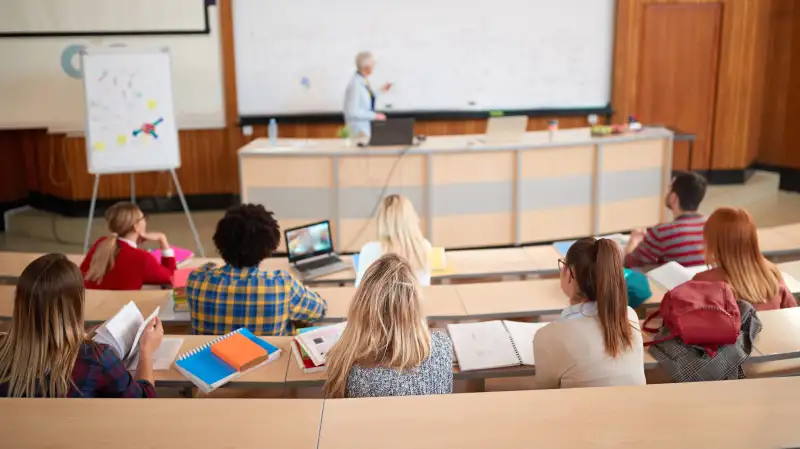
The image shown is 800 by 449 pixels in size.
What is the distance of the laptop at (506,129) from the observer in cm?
607

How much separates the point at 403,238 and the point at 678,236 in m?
1.50

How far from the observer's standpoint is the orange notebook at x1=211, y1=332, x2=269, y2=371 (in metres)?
2.49

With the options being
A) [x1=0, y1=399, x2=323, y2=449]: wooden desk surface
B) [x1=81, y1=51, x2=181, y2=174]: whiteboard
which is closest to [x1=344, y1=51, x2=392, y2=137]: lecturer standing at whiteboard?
[x1=81, y1=51, x2=181, y2=174]: whiteboard

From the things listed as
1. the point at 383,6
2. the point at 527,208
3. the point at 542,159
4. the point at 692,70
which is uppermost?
the point at 383,6

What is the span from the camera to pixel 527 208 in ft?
20.3

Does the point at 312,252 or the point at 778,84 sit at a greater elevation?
the point at 778,84

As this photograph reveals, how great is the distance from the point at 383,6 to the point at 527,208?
2.86 m

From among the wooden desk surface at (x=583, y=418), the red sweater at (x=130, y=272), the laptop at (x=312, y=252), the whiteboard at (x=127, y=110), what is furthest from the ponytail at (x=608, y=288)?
the whiteboard at (x=127, y=110)

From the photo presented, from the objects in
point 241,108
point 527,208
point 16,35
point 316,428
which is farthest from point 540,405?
point 16,35

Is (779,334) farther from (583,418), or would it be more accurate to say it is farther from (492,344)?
(583,418)

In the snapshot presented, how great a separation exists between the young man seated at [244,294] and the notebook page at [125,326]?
0.48 metres

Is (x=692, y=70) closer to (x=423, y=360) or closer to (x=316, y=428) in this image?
(x=423, y=360)

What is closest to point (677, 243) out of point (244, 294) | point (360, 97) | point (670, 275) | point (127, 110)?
point (670, 275)

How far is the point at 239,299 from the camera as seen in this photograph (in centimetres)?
290
